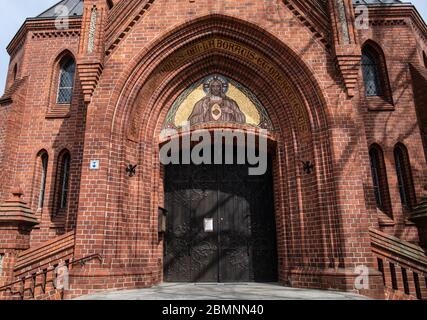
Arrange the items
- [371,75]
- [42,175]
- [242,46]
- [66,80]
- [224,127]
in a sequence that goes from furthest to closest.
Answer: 1. [66,80]
2. [371,75]
3. [42,175]
4. [242,46]
5. [224,127]

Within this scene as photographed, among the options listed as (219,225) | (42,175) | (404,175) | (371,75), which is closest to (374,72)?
(371,75)

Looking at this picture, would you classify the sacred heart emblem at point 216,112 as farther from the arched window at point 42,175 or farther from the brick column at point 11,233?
the arched window at point 42,175

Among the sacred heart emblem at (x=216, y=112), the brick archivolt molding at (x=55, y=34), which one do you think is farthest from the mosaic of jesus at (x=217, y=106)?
the brick archivolt molding at (x=55, y=34)

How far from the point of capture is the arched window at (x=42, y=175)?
10766mm

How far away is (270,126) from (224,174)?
1910mm

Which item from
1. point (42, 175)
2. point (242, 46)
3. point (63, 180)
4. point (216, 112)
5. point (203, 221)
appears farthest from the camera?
point (42, 175)

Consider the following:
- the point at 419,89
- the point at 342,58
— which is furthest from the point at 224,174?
the point at 419,89

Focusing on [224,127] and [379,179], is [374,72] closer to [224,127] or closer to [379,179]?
[379,179]

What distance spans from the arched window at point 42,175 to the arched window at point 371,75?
37.9 feet

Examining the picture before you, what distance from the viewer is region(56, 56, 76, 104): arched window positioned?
12.0 meters

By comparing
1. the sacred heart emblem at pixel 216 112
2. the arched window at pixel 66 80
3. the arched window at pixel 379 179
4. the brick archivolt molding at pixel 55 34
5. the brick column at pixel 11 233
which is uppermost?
the brick archivolt molding at pixel 55 34

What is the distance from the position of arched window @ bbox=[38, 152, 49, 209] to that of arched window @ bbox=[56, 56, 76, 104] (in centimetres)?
218

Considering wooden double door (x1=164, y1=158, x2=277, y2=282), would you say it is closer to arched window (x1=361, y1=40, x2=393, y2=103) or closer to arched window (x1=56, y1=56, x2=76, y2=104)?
arched window (x1=361, y1=40, x2=393, y2=103)

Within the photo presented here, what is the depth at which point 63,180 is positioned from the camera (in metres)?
10.9
